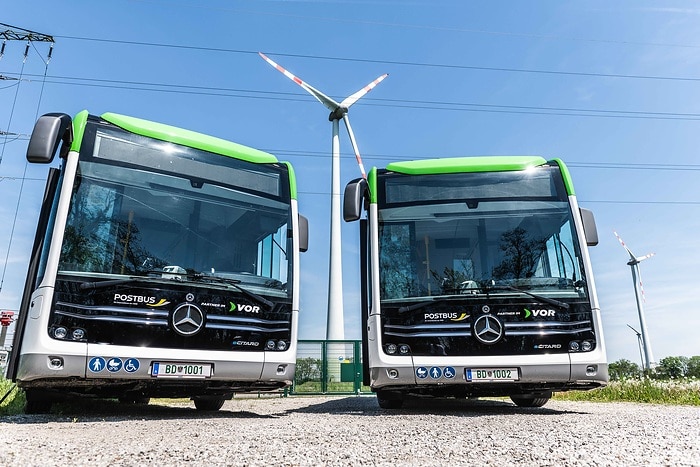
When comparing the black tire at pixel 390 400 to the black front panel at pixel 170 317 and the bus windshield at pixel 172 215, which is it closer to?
the black front panel at pixel 170 317

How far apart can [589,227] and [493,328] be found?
1955 mm

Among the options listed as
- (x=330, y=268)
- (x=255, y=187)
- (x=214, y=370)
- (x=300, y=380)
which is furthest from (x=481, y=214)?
(x=330, y=268)

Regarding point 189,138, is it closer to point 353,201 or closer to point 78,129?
point 78,129

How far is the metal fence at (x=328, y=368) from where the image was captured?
39.9 feet

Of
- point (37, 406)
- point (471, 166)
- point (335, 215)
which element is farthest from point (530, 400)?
point (335, 215)

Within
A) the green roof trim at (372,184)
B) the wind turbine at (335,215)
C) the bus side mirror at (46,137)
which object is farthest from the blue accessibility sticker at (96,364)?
the wind turbine at (335,215)

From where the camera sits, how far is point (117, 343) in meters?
5.04

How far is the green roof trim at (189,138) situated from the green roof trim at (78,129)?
0.24m

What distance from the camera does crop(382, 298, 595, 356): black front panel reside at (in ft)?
19.2

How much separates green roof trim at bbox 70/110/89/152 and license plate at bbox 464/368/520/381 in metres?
4.86

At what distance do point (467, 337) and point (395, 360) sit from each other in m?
0.86

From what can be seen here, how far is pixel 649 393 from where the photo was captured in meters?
9.69

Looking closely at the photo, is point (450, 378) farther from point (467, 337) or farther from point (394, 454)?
point (394, 454)

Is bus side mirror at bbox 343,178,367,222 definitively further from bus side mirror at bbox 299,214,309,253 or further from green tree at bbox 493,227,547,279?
green tree at bbox 493,227,547,279
